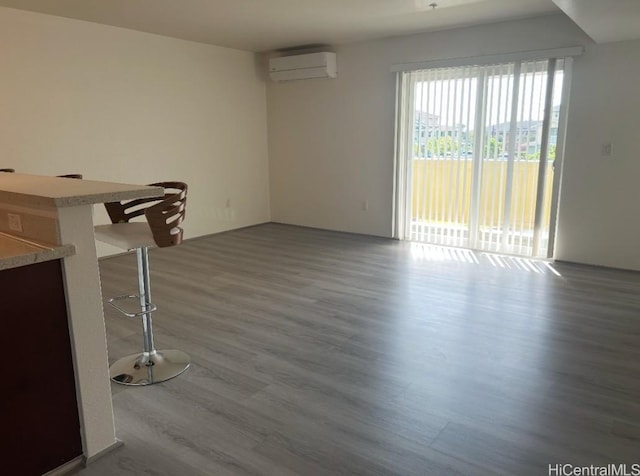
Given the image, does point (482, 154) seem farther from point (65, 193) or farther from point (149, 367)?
point (65, 193)

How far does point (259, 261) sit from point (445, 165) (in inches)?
99.0

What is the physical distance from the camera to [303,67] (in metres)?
6.38

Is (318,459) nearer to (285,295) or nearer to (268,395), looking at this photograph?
(268,395)

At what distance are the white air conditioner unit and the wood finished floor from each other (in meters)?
2.94

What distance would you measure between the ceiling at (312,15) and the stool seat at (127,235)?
2.50m

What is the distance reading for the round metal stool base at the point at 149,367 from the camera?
8.68 ft

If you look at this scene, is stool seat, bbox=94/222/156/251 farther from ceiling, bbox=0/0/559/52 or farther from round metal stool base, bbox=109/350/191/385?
ceiling, bbox=0/0/559/52

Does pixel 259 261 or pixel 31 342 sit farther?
pixel 259 261

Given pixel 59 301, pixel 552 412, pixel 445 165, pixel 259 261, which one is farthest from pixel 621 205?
pixel 59 301

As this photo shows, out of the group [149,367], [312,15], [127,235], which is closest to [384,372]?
[149,367]

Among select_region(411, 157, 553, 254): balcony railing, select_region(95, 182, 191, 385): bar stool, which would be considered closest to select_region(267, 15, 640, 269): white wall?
select_region(411, 157, 553, 254): balcony railing

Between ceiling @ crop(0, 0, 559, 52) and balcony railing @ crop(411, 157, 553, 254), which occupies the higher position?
ceiling @ crop(0, 0, 559, 52)

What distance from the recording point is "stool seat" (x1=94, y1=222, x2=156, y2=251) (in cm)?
248

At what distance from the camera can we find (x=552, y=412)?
2.29 m
